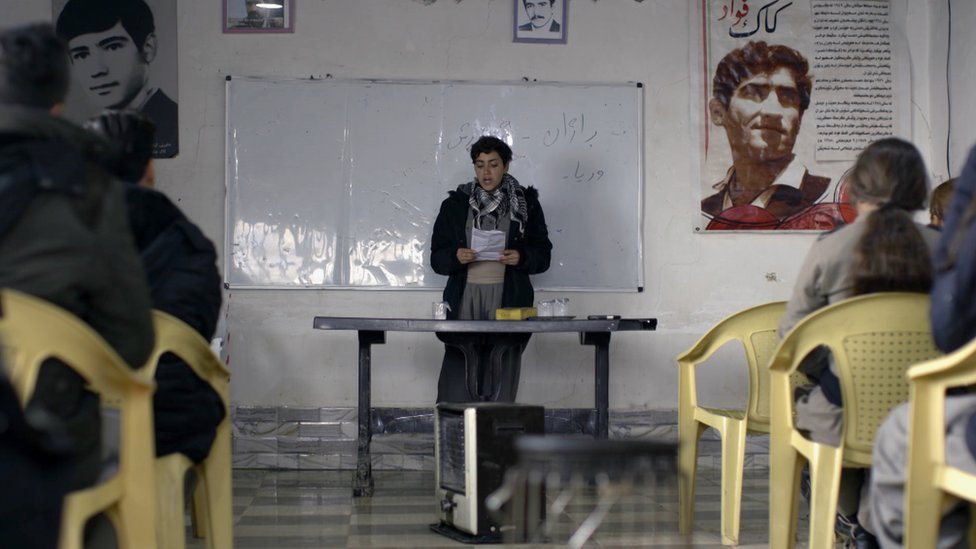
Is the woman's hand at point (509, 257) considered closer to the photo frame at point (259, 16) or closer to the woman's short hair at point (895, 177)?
the photo frame at point (259, 16)

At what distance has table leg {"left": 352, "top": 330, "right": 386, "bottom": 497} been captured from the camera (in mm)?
4836

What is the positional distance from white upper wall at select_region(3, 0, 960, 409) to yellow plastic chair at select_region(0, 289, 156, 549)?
144 inches

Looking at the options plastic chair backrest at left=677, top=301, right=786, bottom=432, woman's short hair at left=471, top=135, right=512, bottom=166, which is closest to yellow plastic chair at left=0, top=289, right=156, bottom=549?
plastic chair backrest at left=677, top=301, right=786, bottom=432

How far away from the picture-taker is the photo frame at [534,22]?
5.78 m

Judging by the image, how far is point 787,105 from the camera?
5.86 meters

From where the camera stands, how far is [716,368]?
5.91 meters

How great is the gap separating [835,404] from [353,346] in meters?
3.39

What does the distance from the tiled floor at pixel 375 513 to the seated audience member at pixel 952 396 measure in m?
0.92

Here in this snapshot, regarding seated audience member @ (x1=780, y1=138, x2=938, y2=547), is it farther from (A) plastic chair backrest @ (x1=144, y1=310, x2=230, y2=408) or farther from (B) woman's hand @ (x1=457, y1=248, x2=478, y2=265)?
(B) woman's hand @ (x1=457, y1=248, x2=478, y2=265)

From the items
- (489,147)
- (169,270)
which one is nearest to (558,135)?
(489,147)

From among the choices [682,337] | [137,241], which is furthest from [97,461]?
[682,337]

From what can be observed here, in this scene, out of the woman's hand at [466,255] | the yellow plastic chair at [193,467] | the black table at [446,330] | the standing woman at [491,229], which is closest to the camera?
the yellow plastic chair at [193,467]

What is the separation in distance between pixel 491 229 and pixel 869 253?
2705mm

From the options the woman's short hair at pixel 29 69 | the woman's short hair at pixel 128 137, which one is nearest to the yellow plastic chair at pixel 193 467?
the woman's short hair at pixel 128 137
